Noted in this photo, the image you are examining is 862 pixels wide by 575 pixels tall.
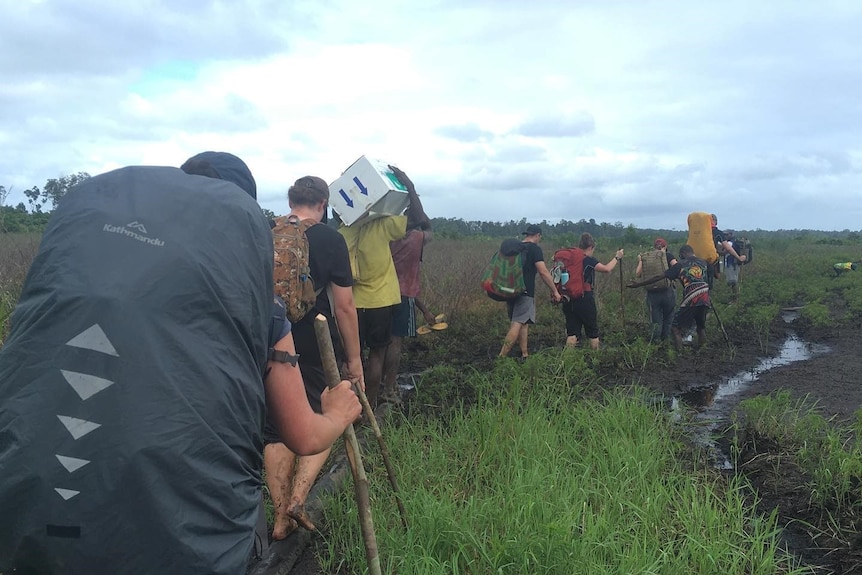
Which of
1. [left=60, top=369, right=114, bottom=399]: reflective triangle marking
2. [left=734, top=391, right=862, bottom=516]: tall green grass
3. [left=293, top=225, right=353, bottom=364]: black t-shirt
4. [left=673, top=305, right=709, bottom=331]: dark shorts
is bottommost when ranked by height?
[left=734, top=391, right=862, bottom=516]: tall green grass

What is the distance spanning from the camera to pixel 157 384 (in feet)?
4.26

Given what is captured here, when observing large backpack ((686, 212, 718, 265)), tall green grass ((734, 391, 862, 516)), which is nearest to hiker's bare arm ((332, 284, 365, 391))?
tall green grass ((734, 391, 862, 516))

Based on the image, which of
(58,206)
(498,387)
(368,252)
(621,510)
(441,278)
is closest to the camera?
(58,206)

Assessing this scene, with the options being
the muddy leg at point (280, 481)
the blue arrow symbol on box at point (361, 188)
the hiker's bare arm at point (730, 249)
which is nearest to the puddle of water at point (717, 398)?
the hiker's bare arm at point (730, 249)

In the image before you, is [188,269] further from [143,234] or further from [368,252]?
[368,252]

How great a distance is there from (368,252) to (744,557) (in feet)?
10.1

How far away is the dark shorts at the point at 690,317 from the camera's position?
9.38 meters

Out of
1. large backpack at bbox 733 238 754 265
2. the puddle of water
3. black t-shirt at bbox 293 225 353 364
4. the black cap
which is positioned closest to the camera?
the black cap

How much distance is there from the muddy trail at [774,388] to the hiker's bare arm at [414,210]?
2.55 meters

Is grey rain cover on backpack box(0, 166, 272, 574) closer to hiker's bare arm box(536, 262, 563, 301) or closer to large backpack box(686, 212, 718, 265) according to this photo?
hiker's bare arm box(536, 262, 563, 301)

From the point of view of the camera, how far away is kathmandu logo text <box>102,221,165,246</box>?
4.39ft

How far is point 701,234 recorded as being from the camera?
10.8m

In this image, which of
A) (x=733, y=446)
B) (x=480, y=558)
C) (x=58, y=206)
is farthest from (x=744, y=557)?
(x=58, y=206)

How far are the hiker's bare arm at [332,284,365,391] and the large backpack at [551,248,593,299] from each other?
16.8ft
